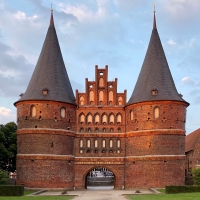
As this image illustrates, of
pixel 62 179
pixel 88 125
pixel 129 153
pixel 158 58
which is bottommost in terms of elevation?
pixel 62 179

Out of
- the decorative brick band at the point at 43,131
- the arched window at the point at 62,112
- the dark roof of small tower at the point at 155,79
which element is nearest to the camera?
the decorative brick band at the point at 43,131

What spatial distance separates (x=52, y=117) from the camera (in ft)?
145

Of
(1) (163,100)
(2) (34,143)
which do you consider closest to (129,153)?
(1) (163,100)

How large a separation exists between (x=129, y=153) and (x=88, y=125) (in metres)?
5.73

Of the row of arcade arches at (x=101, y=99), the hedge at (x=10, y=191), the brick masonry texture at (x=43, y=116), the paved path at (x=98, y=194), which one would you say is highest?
the row of arcade arches at (x=101, y=99)

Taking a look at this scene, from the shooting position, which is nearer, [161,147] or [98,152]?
[161,147]

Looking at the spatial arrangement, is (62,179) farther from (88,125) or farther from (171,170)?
(171,170)

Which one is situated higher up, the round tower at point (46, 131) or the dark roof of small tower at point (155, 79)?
the dark roof of small tower at point (155, 79)

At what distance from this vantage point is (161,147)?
1709 inches

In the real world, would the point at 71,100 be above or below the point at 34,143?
above

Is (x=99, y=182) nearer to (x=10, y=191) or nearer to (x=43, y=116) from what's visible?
(x=43, y=116)

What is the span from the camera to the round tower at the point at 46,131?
141 feet

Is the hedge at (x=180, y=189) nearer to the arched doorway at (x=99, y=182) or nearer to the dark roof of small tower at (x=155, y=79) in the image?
the dark roof of small tower at (x=155, y=79)

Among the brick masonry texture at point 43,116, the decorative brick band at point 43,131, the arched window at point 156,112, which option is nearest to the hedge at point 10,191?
the decorative brick band at point 43,131
